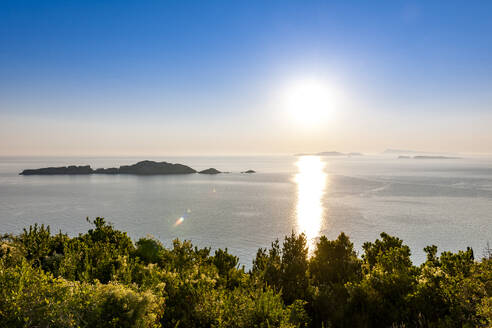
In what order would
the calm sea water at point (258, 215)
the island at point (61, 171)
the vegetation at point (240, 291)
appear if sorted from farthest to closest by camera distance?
the island at point (61, 171), the calm sea water at point (258, 215), the vegetation at point (240, 291)

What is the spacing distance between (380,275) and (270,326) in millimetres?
6958

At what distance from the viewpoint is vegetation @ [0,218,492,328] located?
7848 millimetres

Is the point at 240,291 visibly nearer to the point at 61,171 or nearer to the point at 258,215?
the point at 258,215

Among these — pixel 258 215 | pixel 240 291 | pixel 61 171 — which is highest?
pixel 61 171

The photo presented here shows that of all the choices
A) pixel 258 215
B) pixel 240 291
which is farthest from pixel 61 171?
pixel 240 291

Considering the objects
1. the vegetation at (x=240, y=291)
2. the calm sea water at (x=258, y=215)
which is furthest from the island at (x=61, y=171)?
the vegetation at (x=240, y=291)

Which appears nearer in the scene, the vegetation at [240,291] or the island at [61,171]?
the vegetation at [240,291]

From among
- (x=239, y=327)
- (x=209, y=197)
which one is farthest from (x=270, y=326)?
(x=209, y=197)

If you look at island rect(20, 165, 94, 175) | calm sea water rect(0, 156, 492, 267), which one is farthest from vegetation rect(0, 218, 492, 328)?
island rect(20, 165, 94, 175)

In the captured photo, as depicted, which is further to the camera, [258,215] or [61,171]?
[61,171]

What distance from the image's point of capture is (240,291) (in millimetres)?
12016

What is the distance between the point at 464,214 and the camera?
68.7 metres

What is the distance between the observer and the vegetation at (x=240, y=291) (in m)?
7.85

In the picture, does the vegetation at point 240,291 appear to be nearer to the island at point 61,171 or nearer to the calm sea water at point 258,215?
the calm sea water at point 258,215
